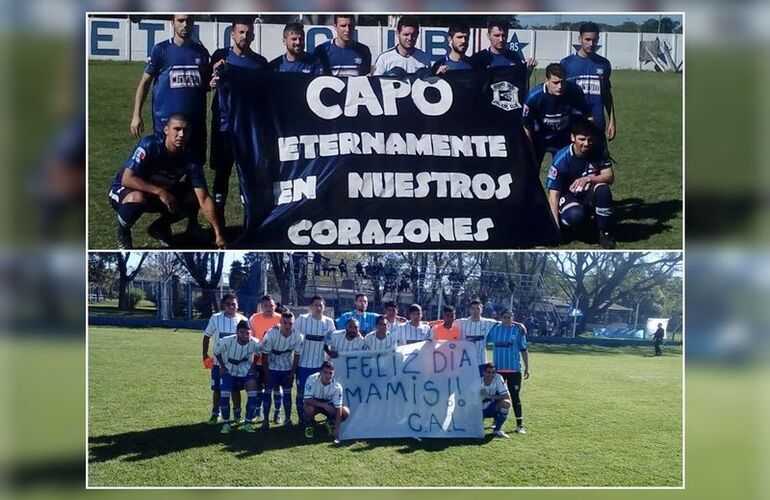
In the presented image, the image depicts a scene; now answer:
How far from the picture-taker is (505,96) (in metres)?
4.36

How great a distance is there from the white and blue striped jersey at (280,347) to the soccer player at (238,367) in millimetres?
70

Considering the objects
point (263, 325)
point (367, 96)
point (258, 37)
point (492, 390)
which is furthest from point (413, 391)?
point (258, 37)

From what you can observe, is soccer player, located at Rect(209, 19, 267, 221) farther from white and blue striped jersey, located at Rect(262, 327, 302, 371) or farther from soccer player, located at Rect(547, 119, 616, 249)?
soccer player, located at Rect(547, 119, 616, 249)

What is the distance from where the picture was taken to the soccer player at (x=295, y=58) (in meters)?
4.27

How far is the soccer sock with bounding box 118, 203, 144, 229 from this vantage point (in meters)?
4.31

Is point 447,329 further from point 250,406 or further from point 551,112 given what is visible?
point 551,112

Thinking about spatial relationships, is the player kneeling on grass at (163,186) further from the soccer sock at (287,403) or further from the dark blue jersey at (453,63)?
the dark blue jersey at (453,63)

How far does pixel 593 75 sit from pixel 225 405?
281cm

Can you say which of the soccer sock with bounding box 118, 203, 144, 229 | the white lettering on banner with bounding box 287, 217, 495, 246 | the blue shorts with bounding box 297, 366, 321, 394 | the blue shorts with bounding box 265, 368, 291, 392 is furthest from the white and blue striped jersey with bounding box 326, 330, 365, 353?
the soccer sock with bounding box 118, 203, 144, 229

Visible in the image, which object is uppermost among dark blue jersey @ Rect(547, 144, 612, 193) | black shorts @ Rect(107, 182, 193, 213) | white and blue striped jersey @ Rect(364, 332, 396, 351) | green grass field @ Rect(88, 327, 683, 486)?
dark blue jersey @ Rect(547, 144, 612, 193)

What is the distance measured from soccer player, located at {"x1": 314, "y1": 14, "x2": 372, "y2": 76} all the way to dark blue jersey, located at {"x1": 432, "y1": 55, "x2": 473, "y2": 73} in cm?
38
